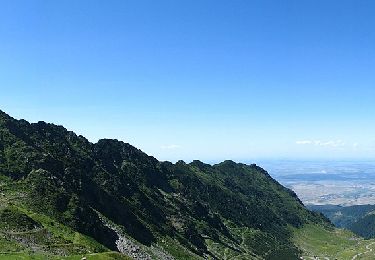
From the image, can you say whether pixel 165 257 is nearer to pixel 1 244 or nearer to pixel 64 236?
pixel 64 236

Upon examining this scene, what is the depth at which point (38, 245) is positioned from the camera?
109 meters

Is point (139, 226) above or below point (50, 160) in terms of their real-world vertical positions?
below

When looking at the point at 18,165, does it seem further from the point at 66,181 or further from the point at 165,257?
the point at 165,257

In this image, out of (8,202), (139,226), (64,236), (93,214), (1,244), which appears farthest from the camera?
(139,226)

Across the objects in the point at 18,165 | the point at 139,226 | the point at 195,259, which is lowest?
the point at 195,259

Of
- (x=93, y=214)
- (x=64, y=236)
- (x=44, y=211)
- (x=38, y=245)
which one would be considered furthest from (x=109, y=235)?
(x=38, y=245)

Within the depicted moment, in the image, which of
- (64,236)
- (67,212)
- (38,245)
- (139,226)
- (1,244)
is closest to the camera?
(1,244)

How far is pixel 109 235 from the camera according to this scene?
15875cm

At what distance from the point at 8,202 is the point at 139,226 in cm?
7134

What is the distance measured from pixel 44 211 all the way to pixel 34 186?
18.0m

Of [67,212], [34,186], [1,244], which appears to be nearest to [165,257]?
[67,212]

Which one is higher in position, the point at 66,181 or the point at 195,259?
the point at 66,181

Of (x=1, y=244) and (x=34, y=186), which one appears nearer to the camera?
(x=1, y=244)

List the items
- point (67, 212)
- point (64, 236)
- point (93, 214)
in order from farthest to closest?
point (93, 214)
point (67, 212)
point (64, 236)
